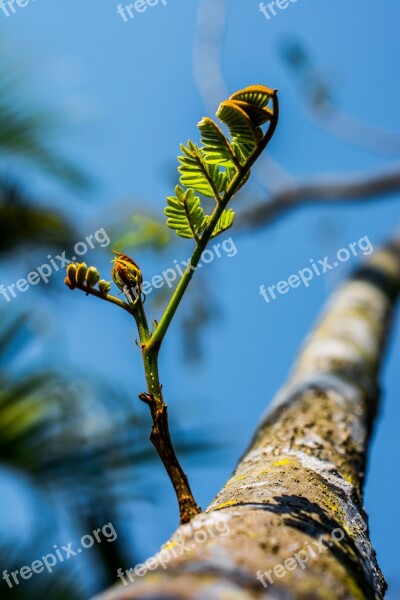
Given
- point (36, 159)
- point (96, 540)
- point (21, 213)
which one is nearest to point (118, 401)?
point (96, 540)

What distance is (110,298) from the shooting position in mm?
754

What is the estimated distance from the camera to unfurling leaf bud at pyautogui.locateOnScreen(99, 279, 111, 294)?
2.46 ft

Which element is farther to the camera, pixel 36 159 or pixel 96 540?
pixel 36 159

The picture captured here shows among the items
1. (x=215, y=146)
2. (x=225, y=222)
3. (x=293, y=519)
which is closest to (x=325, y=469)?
(x=293, y=519)

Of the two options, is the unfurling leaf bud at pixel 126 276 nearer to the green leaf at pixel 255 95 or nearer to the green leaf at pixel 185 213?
the green leaf at pixel 185 213

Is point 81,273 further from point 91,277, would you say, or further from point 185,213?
point 185,213

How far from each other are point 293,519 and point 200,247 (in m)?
0.34

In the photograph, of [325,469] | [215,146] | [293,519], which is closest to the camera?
[293,519]

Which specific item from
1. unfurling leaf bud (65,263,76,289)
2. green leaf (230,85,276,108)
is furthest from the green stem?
unfurling leaf bud (65,263,76,289)

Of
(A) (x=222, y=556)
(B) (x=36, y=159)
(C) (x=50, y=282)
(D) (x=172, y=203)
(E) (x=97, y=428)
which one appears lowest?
(A) (x=222, y=556)

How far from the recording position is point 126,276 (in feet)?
2.51

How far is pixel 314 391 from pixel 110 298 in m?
0.73

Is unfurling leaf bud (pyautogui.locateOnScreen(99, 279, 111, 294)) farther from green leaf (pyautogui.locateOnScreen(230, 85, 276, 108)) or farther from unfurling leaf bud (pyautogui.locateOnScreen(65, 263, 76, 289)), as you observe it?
green leaf (pyautogui.locateOnScreen(230, 85, 276, 108))

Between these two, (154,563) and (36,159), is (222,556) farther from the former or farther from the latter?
(36,159)
